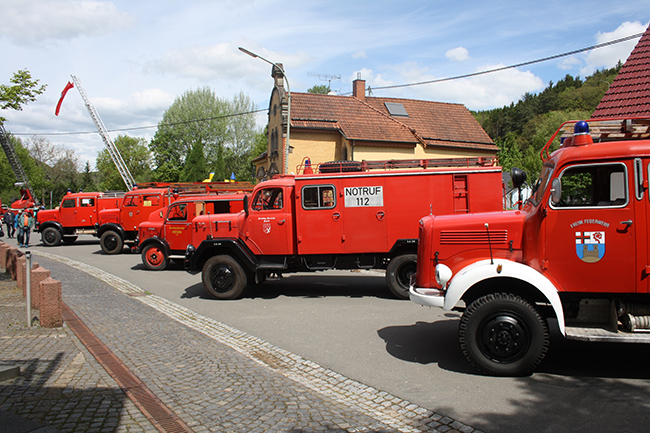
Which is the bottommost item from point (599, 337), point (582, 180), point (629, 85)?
point (599, 337)

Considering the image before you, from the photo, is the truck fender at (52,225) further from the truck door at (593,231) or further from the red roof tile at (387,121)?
the truck door at (593,231)

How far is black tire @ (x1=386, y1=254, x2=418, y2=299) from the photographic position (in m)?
9.93

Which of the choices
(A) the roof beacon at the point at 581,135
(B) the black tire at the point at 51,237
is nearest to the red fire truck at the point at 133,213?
(B) the black tire at the point at 51,237

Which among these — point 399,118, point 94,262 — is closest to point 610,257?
point 94,262

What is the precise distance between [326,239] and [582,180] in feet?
18.8

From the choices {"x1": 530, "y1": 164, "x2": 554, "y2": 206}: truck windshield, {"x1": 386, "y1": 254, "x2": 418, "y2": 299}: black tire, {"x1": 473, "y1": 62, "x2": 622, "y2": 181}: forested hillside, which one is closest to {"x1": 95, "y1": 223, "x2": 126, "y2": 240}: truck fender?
{"x1": 386, "y1": 254, "x2": 418, "y2": 299}: black tire

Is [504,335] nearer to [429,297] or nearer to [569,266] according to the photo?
[429,297]

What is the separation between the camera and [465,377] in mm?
5441

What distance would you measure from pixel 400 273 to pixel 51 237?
63.9 ft

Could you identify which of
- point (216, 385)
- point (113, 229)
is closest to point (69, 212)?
point (113, 229)

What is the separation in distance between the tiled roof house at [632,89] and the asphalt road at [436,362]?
7718 millimetres

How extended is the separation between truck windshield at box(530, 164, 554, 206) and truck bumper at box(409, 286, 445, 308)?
1.58 metres

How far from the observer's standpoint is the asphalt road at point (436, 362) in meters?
4.44

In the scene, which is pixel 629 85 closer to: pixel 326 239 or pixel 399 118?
pixel 326 239
